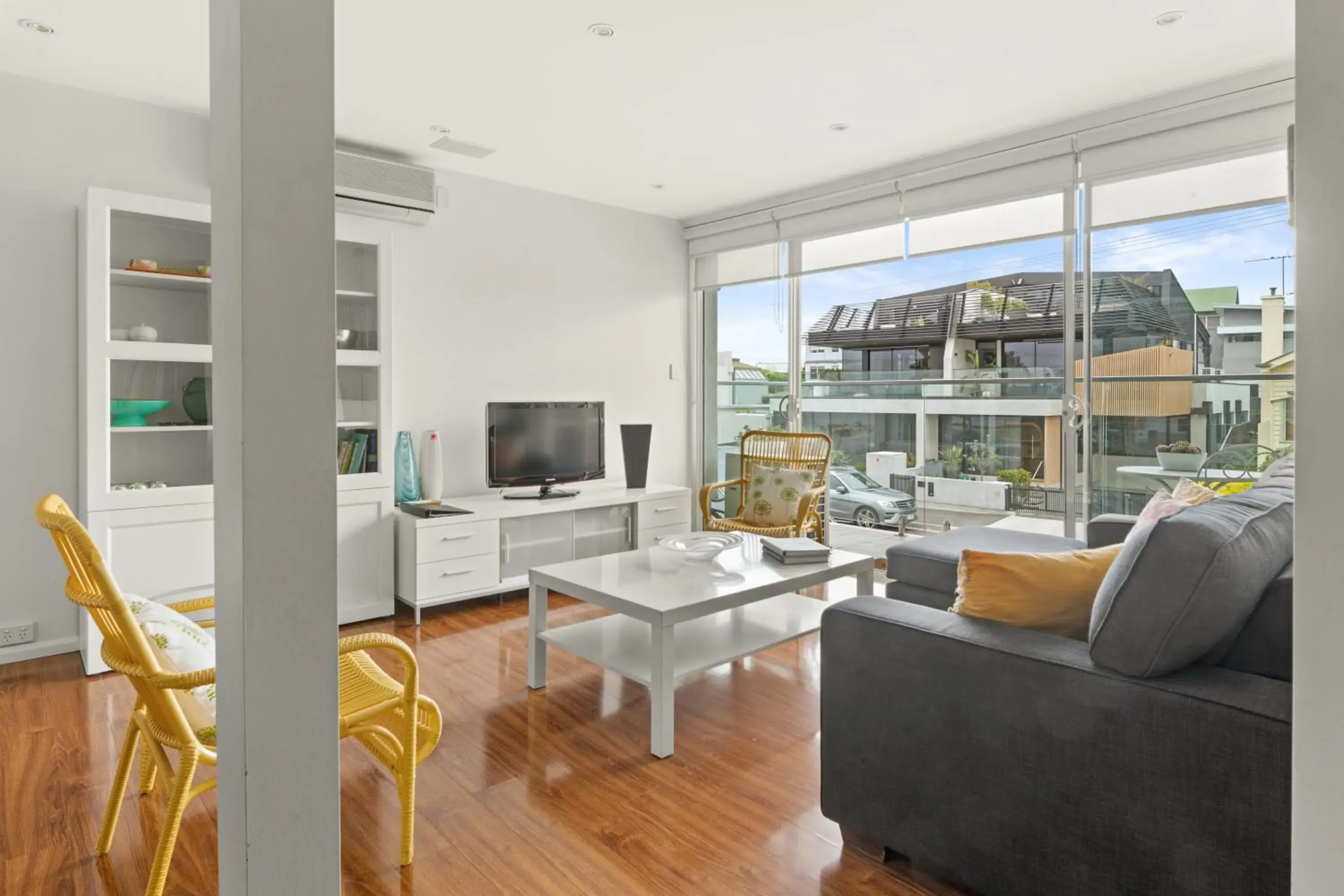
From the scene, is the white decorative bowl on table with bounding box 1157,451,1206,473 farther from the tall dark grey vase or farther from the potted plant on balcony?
the tall dark grey vase

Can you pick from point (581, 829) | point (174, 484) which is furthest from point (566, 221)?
point (581, 829)

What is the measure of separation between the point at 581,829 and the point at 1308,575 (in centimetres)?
179

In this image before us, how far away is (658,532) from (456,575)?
1431 millimetres

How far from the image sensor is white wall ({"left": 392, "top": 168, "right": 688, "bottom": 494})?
4.61 metres

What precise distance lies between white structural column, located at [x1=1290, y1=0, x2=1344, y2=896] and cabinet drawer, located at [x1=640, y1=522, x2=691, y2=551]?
4.24 m

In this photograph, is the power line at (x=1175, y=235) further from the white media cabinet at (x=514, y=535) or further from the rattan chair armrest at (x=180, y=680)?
the rattan chair armrest at (x=180, y=680)

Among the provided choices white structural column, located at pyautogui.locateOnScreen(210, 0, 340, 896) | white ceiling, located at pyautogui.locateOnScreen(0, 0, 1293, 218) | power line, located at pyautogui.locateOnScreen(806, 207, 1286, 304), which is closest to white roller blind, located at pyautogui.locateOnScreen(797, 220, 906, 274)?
white ceiling, located at pyautogui.locateOnScreen(0, 0, 1293, 218)

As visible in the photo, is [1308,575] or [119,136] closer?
[1308,575]

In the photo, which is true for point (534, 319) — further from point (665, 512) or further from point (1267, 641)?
point (1267, 641)

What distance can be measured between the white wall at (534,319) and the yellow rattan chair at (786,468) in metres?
0.97

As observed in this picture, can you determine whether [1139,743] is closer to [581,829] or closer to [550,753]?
[581,829]

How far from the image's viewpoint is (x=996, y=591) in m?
1.79

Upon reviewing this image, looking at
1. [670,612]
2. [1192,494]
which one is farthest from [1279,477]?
[670,612]

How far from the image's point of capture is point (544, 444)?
16.1ft
